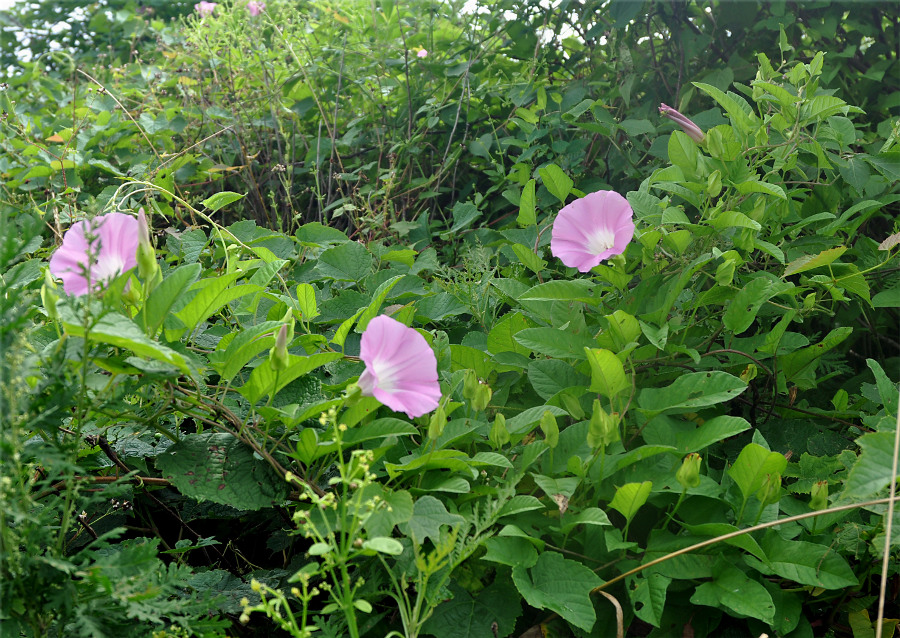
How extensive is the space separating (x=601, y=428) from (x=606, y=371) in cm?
9

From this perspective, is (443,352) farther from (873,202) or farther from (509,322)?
(873,202)

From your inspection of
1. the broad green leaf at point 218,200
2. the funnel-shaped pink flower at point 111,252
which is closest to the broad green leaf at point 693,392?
the funnel-shaped pink flower at point 111,252

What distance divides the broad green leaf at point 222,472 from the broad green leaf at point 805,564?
24.1 inches

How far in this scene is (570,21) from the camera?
80.0 inches

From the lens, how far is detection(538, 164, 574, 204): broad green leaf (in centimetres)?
131

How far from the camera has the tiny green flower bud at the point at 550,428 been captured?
3.05 ft

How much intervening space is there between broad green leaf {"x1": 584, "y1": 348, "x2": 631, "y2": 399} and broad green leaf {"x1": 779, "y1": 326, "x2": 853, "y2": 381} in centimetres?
38

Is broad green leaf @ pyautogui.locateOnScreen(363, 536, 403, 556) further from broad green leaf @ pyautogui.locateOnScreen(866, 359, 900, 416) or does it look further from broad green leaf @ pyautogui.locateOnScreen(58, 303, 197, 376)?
broad green leaf @ pyautogui.locateOnScreen(866, 359, 900, 416)

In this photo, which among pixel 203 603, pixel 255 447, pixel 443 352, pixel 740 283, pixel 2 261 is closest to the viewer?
pixel 2 261

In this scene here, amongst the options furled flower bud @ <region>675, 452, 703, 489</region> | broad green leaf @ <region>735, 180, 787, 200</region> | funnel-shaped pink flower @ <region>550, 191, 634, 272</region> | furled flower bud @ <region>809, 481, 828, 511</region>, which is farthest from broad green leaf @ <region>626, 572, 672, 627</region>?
broad green leaf @ <region>735, 180, 787, 200</region>

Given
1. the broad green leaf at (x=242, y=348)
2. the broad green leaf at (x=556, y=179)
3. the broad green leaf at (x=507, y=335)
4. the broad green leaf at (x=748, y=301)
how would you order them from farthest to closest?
the broad green leaf at (x=556, y=179)
the broad green leaf at (x=507, y=335)
the broad green leaf at (x=748, y=301)
the broad green leaf at (x=242, y=348)

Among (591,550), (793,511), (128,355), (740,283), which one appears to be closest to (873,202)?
(740,283)

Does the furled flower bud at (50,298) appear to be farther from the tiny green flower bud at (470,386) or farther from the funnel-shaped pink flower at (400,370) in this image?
the tiny green flower bud at (470,386)

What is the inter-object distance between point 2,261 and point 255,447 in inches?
14.7
